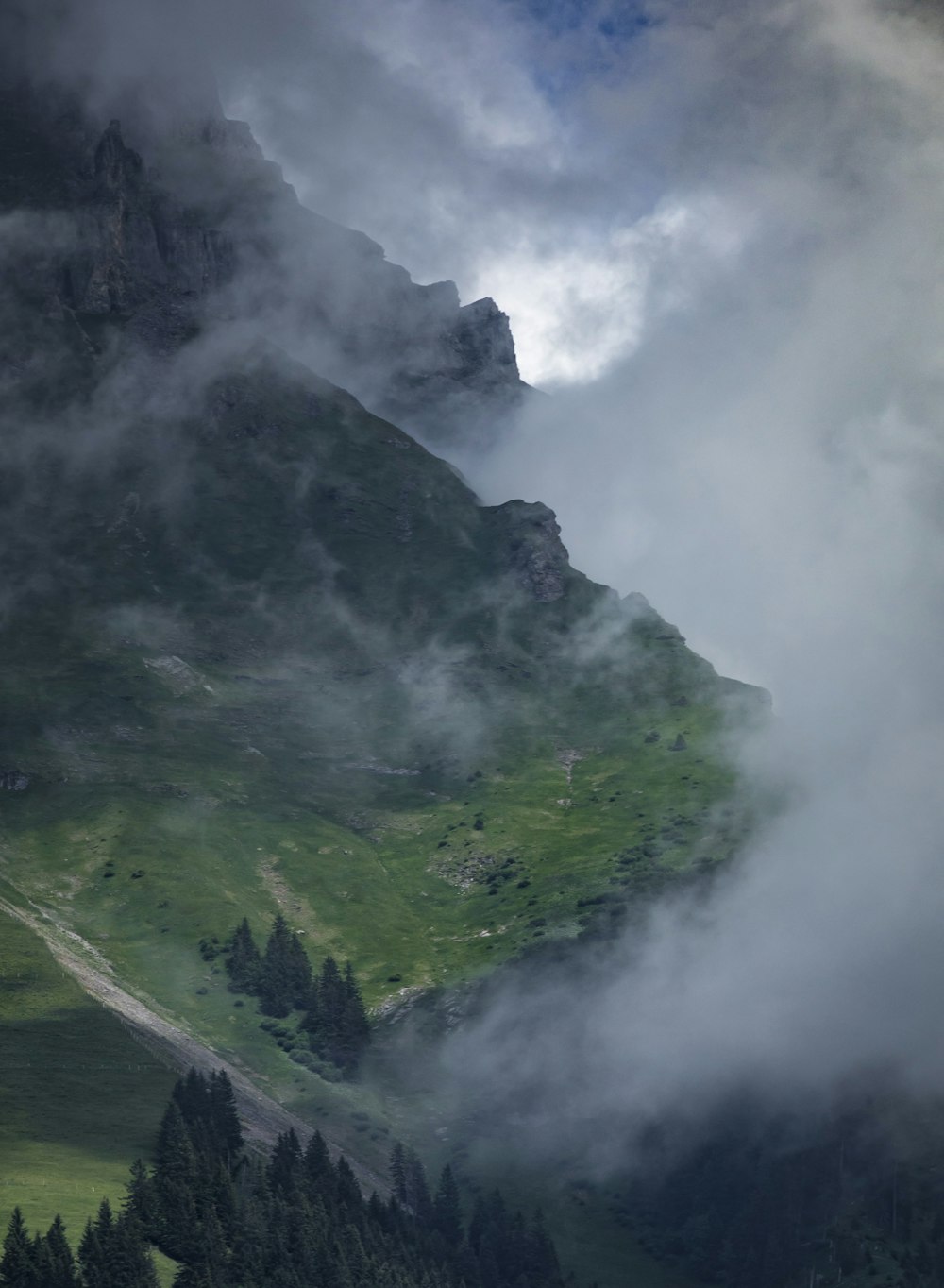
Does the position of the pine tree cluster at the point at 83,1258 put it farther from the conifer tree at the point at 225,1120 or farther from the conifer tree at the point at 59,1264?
the conifer tree at the point at 225,1120

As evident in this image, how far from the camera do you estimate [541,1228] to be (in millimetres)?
174625

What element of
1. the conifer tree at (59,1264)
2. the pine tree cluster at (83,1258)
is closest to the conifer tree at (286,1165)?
the pine tree cluster at (83,1258)

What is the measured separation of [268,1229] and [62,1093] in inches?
Answer: 1269

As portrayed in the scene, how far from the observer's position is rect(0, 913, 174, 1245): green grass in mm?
125750

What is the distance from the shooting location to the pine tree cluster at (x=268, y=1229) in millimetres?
109750

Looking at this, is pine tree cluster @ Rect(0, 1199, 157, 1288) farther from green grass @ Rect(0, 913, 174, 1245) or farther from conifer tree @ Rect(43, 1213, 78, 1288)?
green grass @ Rect(0, 913, 174, 1245)

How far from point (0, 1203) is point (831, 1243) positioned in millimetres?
107942

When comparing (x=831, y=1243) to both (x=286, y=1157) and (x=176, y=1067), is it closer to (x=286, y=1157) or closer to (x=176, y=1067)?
(x=286, y=1157)

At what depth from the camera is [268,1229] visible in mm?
132500

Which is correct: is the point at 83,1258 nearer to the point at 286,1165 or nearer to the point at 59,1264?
the point at 59,1264

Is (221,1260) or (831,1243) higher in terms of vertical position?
(831,1243)

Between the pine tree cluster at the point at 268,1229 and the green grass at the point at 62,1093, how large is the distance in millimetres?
3712

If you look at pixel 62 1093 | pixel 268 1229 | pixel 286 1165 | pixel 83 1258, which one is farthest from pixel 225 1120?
pixel 83 1258

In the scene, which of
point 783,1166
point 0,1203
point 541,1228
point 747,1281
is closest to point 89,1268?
point 0,1203
